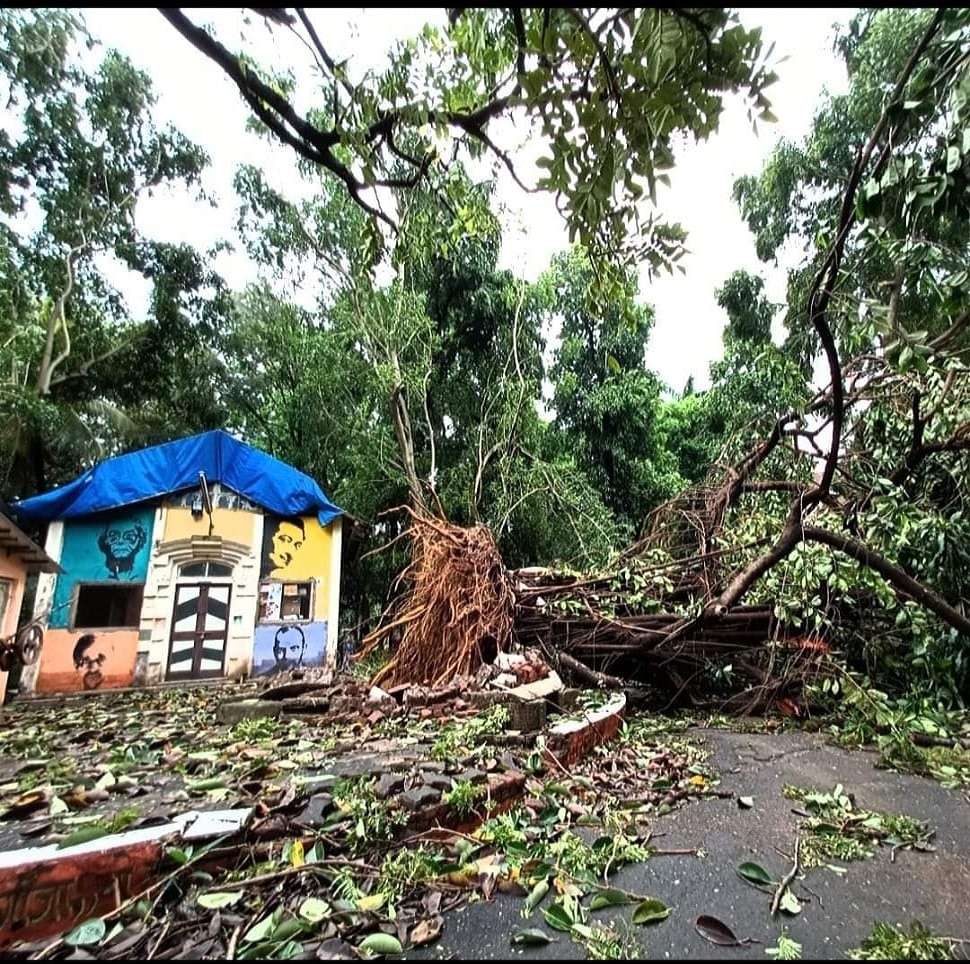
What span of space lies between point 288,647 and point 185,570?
8.18ft

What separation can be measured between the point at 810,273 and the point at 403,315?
8.11m

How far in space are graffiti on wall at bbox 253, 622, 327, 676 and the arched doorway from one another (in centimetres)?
65

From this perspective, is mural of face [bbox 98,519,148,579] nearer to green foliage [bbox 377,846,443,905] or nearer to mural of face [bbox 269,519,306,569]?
mural of face [bbox 269,519,306,569]

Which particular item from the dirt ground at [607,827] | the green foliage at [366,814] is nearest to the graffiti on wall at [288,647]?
the dirt ground at [607,827]

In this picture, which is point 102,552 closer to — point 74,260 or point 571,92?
point 74,260

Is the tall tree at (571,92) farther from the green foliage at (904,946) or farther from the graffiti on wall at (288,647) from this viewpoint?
the graffiti on wall at (288,647)

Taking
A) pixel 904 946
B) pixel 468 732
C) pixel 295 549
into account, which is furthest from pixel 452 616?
pixel 295 549

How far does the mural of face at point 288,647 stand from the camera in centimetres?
1055

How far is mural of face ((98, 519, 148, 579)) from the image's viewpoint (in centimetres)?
984

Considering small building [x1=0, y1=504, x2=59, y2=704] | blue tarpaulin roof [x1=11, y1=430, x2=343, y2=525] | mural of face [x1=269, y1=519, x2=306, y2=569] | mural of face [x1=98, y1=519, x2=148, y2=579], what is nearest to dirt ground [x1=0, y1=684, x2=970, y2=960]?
small building [x1=0, y1=504, x2=59, y2=704]

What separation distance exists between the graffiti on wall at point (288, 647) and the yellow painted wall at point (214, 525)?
6.16 feet

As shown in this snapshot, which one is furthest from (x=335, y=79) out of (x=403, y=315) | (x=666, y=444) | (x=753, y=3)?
(x=666, y=444)

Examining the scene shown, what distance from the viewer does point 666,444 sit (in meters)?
17.3

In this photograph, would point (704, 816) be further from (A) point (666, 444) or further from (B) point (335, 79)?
(A) point (666, 444)
